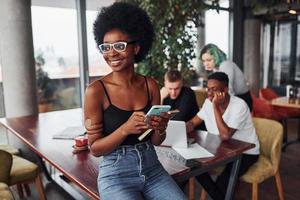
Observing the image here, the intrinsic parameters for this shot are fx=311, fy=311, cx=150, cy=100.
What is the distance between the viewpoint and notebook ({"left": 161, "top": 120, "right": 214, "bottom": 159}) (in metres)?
1.93

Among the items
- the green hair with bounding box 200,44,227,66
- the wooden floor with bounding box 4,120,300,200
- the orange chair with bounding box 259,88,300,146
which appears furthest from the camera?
the orange chair with bounding box 259,88,300,146

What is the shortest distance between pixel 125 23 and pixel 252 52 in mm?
5778

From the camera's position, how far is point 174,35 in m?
3.74

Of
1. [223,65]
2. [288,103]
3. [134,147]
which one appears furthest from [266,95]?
[134,147]

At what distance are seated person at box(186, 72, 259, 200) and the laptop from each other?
0.35 meters

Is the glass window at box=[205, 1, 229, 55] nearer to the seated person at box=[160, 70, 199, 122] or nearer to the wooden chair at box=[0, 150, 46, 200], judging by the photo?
the seated person at box=[160, 70, 199, 122]

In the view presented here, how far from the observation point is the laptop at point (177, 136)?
6.61 ft

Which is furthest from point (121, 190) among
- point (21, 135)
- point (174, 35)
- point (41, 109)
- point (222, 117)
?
point (41, 109)

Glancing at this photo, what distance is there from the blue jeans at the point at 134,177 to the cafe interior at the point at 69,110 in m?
0.11

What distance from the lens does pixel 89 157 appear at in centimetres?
190

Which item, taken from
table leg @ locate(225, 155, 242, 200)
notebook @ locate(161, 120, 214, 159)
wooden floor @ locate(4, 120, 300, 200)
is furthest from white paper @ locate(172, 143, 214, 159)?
wooden floor @ locate(4, 120, 300, 200)

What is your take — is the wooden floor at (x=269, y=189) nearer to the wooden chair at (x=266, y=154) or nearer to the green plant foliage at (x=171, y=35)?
the wooden chair at (x=266, y=154)

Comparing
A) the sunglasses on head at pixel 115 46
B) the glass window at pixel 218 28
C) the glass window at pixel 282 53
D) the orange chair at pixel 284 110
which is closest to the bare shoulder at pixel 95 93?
the sunglasses on head at pixel 115 46

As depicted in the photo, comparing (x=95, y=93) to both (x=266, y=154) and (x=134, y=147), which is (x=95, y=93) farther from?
(x=266, y=154)
